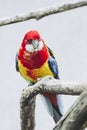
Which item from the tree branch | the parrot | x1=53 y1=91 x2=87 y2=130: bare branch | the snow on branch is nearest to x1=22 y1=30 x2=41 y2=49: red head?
the parrot

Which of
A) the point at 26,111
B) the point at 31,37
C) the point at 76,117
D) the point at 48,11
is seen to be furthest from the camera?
the point at 31,37

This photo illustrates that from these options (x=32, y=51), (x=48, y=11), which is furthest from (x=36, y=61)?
(x=48, y=11)

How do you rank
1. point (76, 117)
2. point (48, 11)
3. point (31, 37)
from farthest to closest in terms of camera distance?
point (31, 37), point (48, 11), point (76, 117)

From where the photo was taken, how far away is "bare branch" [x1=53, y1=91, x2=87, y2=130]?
0.34 metres

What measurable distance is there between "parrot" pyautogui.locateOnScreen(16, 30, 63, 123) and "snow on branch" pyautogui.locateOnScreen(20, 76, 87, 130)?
33 cm

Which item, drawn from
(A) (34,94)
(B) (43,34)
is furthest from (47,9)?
(B) (43,34)

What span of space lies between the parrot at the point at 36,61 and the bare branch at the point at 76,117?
45 centimetres

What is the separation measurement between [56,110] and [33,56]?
14 centimetres

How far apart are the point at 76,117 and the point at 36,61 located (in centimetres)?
49

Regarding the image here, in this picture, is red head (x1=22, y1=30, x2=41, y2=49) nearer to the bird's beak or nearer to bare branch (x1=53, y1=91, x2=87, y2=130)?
the bird's beak

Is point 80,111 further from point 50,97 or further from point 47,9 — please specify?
point 50,97

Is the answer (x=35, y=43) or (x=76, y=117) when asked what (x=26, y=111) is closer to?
(x=76, y=117)

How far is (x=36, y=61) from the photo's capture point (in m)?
0.83

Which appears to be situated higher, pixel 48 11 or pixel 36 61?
pixel 48 11
